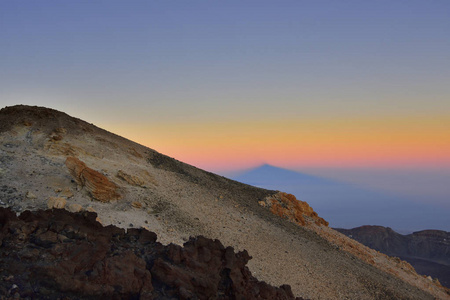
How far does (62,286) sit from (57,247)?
1.09m

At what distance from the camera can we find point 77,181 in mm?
16484

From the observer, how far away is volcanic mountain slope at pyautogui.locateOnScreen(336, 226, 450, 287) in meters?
67.9

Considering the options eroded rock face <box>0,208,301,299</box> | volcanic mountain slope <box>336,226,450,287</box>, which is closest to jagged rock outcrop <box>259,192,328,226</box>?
eroded rock face <box>0,208,301,299</box>

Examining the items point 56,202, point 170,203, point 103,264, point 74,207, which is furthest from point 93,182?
point 103,264

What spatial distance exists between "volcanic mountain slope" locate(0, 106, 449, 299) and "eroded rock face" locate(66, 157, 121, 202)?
0.04 m

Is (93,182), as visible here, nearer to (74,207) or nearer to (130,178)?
(74,207)

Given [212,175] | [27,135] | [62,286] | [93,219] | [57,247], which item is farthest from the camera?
[212,175]

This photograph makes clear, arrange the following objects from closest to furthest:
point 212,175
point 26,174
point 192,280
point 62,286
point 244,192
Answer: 1. point 62,286
2. point 192,280
3. point 26,174
4. point 244,192
5. point 212,175

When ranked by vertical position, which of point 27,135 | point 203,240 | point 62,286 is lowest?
point 62,286

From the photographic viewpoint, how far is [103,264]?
7.82 metres

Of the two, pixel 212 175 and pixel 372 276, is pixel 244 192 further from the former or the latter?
pixel 372 276

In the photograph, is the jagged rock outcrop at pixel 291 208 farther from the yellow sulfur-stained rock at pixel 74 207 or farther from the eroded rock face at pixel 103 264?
the eroded rock face at pixel 103 264

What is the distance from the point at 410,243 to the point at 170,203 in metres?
68.1

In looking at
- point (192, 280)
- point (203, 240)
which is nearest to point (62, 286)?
point (192, 280)
